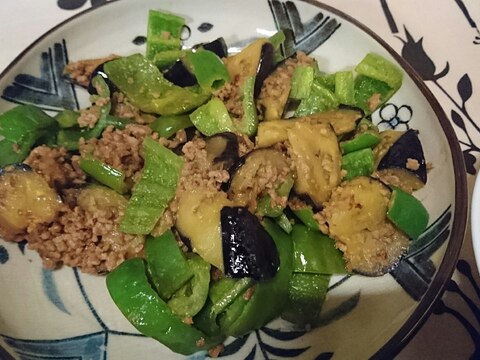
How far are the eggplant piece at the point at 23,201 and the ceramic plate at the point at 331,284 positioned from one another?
0.14m

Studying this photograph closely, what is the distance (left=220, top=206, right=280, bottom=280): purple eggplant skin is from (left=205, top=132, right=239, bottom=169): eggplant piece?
0.83 ft

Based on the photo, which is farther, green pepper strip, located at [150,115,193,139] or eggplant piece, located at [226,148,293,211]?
green pepper strip, located at [150,115,193,139]

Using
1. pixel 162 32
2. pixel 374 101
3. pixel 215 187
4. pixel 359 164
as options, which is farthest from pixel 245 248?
pixel 162 32

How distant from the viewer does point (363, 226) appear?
205 centimetres

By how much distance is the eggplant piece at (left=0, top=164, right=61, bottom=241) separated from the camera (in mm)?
2055

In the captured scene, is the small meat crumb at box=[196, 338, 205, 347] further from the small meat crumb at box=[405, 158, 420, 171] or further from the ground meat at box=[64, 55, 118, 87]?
the ground meat at box=[64, 55, 118, 87]

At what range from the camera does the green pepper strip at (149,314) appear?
1901mm

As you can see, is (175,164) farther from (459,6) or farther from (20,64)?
(459,6)

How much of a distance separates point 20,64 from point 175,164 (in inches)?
34.4

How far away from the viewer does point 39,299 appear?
210 centimetres

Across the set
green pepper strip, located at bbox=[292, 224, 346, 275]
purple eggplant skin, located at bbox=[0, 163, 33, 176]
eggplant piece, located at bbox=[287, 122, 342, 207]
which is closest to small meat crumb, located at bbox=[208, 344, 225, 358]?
green pepper strip, located at bbox=[292, 224, 346, 275]

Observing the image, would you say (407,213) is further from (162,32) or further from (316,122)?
(162,32)

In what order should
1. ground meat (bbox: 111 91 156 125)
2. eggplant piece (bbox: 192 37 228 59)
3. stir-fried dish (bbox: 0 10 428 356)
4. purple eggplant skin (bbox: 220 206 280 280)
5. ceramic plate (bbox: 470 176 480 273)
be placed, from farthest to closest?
eggplant piece (bbox: 192 37 228 59)
ground meat (bbox: 111 91 156 125)
stir-fried dish (bbox: 0 10 428 356)
purple eggplant skin (bbox: 220 206 280 280)
ceramic plate (bbox: 470 176 480 273)

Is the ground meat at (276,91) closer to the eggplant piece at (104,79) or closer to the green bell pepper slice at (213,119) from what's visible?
the green bell pepper slice at (213,119)
